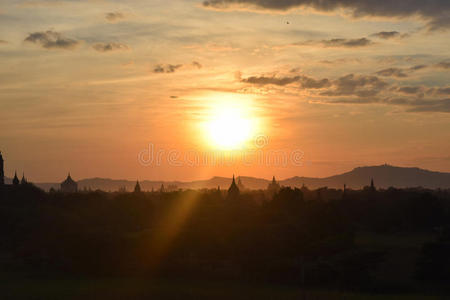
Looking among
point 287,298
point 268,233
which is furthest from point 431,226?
point 287,298

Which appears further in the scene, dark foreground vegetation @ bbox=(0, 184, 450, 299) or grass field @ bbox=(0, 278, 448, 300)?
dark foreground vegetation @ bbox=(0, 184, 450, 299)

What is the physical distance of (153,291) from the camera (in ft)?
182

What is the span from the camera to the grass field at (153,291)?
53.2 meters

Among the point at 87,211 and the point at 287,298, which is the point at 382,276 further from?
the point at 87,211

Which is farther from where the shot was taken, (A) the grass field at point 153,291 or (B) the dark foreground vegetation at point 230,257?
(B) the dark foreground vegetation at point 230,257

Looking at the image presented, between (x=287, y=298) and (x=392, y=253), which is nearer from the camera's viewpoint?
(x=287, y=298)

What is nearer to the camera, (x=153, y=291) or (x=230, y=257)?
(x=153, y=291)

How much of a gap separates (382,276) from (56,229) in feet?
138

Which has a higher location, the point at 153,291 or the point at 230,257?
the point at 230,257

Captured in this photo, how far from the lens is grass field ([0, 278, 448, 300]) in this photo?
53.2 m

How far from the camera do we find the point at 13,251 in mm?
78250

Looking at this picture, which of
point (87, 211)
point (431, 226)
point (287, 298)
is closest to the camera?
point (287, 298)

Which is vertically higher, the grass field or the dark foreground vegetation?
the dark foreground vegetation

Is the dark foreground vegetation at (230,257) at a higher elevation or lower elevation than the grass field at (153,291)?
higher
